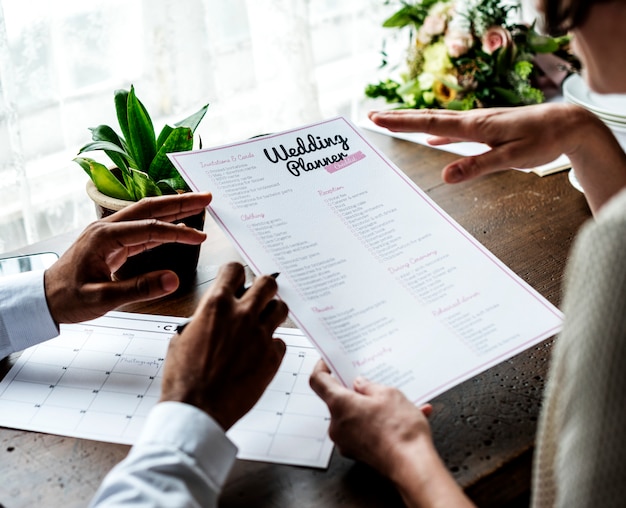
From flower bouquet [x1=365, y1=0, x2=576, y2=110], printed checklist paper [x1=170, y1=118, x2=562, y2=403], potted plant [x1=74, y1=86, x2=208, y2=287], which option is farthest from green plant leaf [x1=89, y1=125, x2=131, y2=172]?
flower bouquet [x1=365, y1=0, x2=576, y2=110]

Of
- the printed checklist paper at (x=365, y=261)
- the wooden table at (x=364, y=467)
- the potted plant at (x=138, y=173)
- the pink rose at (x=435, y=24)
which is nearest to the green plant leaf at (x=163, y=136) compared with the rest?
the potted plant at (x=138, y=173)

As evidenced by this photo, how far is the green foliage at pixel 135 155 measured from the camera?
1061 mm

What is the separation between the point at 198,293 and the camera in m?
1.09

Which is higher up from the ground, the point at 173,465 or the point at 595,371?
the point at 595,371

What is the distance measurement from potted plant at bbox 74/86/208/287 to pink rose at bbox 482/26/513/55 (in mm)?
739

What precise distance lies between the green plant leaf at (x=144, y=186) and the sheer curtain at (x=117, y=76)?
2.25 ft

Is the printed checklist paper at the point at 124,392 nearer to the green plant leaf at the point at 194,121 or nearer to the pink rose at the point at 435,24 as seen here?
the green plant leaf at the point at 194,121

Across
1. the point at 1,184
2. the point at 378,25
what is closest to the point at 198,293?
the point at 1,184

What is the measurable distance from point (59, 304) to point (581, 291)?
0.66 metres

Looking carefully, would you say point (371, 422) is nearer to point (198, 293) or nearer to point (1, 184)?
point (198, 293)

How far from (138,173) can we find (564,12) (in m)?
0.60

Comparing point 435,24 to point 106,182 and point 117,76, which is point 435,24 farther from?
point 106,182

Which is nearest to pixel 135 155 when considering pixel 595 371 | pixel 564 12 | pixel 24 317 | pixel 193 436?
pixel 24 317

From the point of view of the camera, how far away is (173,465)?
70 centimetres
